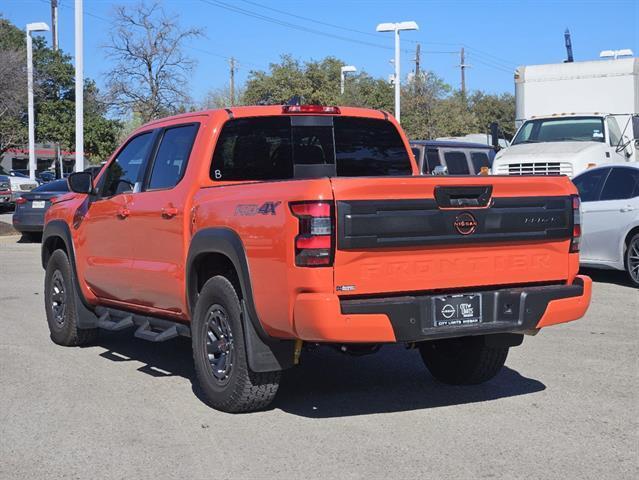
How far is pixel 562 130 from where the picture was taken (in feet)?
57.9

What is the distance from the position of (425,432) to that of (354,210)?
1.50m

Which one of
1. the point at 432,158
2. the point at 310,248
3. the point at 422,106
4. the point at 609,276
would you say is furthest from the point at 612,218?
the point at 422,106

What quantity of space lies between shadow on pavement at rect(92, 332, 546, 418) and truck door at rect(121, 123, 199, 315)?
77 cm

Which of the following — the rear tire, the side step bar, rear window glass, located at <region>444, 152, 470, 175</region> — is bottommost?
the side step bar

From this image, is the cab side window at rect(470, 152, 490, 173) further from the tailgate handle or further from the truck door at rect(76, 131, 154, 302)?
the tailgate handle

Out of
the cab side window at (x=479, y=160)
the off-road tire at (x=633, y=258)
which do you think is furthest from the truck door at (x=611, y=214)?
the cab side window at (x=479, y=160)

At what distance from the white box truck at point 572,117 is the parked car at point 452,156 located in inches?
46.3

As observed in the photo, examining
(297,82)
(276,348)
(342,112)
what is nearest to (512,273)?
(276,348)

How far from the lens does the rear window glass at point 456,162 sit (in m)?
18.8

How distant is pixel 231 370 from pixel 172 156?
6.28ft

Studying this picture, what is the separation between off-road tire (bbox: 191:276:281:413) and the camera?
5.80 m

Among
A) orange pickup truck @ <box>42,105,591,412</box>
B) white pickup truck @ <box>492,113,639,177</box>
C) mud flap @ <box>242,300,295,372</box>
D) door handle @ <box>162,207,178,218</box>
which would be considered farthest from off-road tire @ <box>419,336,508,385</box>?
white pickup truck @ <box>492,113,639,177</box>

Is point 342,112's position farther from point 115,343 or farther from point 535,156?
point 535,156

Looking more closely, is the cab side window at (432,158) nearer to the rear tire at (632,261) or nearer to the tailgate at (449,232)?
the rear tire at (632,261)
